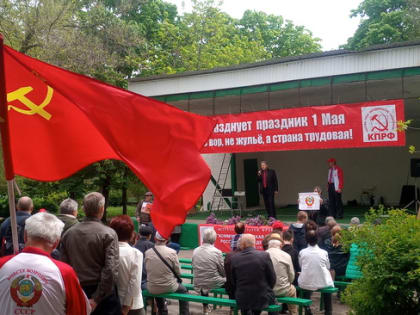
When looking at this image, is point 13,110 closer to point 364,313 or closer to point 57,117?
point 57,117

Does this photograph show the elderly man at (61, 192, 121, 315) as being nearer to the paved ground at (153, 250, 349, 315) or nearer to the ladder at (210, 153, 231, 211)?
the paved ground at (153, 250, 349, 315)

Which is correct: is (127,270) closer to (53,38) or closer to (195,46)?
(53,38)

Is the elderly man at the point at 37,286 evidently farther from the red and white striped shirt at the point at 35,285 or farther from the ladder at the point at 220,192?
the ladder at the point at 220,192

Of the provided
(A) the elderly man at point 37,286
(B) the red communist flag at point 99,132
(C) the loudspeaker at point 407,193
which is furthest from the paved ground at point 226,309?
(C) the loudspeaker at point 407,193

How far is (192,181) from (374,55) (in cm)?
1378

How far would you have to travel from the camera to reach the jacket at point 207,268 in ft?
28.8

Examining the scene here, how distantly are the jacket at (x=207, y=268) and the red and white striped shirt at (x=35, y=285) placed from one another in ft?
17.1

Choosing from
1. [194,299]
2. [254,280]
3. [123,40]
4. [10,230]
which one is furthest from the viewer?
[123,40]

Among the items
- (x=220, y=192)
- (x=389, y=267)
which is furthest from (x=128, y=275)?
(x=220, y=192)

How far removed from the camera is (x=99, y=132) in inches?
207

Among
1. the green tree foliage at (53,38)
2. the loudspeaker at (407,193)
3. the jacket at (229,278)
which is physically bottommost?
the jacket at (229,278)

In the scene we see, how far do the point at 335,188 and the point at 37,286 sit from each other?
54.4 ft

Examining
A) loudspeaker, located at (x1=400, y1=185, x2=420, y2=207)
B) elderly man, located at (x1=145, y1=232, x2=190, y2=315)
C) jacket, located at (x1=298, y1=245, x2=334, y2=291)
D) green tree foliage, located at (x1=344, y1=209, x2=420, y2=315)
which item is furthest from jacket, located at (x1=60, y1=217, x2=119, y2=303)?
loudspeaker, located at (x1=400, y1=185, x2=420, y2=207)

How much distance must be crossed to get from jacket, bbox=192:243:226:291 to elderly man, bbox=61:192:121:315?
3.52 metres
